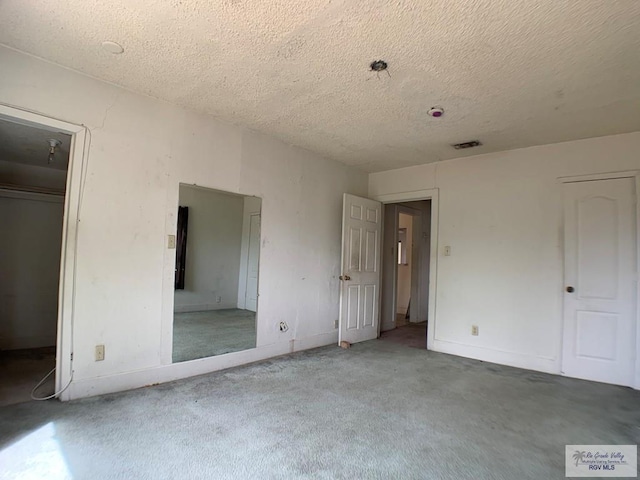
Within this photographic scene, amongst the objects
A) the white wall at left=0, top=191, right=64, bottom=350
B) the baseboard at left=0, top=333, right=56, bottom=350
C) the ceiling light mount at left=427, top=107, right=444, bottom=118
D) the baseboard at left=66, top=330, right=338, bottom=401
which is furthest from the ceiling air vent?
the baseboard at left=0, top=333, right=56, bottom=350

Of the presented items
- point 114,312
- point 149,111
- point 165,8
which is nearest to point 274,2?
point 165,8

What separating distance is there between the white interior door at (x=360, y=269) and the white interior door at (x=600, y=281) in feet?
7.41

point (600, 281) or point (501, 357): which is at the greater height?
point (600, 281)

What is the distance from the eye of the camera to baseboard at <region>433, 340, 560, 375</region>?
3.64m

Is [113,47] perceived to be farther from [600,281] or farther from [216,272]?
[600,281]

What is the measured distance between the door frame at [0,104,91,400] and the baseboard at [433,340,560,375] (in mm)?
3848

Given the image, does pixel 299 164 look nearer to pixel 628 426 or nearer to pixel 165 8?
pixel 165 8

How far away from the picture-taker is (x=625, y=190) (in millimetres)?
3367

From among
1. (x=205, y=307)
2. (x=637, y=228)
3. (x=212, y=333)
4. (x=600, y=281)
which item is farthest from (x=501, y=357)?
(x=205, y=307)

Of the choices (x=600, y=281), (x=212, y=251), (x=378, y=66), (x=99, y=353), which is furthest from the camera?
(x=212, y=251)

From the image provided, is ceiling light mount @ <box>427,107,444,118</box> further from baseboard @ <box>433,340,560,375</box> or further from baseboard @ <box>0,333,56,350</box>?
baseboard @ <box>0,333,56,350</box>

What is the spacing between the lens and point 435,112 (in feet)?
10.0

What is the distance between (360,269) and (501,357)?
196cm

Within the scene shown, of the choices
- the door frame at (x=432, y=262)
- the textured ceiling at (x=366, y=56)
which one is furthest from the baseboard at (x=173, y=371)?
the textured ceiling at (x=366, y=56)
